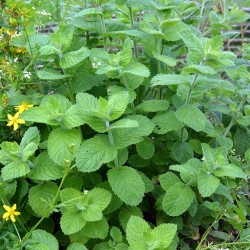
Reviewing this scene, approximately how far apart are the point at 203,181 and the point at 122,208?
0.33 m

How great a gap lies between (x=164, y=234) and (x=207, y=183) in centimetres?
22

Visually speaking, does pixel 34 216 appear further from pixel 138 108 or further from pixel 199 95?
pixel 199 95

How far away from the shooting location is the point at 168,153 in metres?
1.70

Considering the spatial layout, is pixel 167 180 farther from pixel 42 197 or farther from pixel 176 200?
pixel 42 197

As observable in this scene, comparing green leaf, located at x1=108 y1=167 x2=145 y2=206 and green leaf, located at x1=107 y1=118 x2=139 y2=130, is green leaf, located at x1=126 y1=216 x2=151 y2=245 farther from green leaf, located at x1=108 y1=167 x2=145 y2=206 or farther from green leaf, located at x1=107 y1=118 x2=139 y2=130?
green leaf, located at x1=107 y1=118 x2=139 y2=130

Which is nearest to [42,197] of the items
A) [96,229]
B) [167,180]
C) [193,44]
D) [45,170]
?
[45,170]

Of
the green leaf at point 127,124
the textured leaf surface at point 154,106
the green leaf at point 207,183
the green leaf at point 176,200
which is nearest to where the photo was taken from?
the green leaf at point 127,124

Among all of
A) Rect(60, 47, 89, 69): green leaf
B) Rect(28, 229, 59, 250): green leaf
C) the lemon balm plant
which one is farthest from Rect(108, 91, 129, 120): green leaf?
Rect(28, 229, 59, 250): green leaf

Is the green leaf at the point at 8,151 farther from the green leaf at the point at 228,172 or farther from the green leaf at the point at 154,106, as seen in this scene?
the green leaf at the point at 228,172

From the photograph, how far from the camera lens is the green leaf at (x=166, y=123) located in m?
1.51

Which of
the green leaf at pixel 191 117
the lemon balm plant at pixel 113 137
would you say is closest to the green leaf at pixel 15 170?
the lemon balm plant at pixel 113 137

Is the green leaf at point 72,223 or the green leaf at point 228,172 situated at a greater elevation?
the green leaf at point 228,172

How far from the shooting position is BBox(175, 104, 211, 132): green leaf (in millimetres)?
1442

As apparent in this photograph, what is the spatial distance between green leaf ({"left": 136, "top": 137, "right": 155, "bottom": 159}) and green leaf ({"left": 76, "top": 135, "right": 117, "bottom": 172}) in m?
0.23
